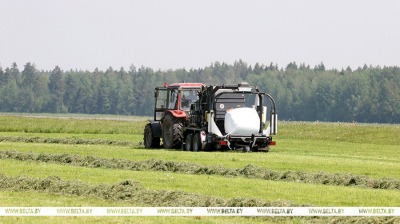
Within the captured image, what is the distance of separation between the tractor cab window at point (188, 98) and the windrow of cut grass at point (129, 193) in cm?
1476

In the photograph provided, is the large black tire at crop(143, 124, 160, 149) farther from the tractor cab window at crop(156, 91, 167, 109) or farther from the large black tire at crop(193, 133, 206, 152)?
the large black tire at crop(193, 133, 206, 152)

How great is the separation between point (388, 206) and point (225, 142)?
14.3 meters

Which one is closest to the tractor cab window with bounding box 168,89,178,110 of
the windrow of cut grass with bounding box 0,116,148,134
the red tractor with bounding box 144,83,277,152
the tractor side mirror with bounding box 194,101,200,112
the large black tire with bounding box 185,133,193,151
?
the red tractor with bounding box 144,83,277,152

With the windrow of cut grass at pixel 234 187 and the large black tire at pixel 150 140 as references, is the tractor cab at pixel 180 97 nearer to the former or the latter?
the large black tire at pixel 150 140

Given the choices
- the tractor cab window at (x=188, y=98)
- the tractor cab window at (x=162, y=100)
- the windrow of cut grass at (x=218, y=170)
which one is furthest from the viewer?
the tractor cab window at (x=162, y=100)

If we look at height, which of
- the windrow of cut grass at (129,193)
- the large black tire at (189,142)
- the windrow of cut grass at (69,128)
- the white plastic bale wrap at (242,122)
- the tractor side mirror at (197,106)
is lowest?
the windrow of cut grass at (69,128)

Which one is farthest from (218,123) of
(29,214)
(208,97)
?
(29,214)

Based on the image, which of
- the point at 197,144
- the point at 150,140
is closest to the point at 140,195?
the point at 197,144

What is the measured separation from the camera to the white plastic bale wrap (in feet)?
86.5

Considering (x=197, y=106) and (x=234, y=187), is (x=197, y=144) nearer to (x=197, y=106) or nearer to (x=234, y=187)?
(x=197, y=106)

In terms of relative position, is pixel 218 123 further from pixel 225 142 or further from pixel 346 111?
pixel 346 111

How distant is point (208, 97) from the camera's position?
90.5ft

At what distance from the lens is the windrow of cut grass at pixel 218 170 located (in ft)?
53.8

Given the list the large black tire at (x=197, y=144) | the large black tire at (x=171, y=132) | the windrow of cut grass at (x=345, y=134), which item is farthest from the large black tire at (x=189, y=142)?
the windrow of cut grass at (x=345, y=134)
